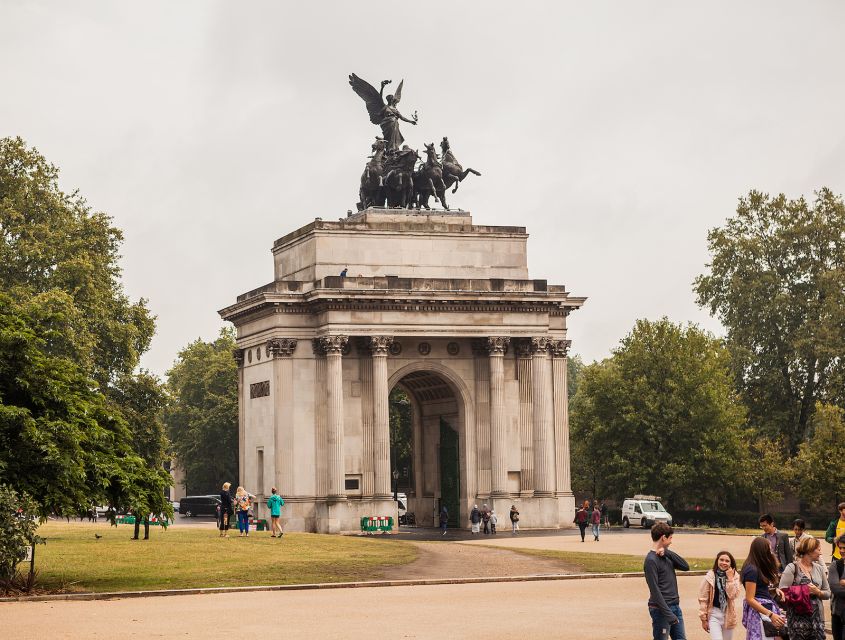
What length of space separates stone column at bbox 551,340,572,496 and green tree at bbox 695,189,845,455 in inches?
1039

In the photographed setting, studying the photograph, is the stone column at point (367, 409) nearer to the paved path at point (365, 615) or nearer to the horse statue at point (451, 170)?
the horse statue at point (451, 170)

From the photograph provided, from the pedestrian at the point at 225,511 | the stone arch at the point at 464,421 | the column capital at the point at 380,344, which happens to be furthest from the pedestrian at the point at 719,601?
the stone arch at the point at 464,421

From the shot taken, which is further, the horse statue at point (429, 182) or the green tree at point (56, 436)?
the horse statue at point (429, 182)

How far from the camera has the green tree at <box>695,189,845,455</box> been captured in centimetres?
9588

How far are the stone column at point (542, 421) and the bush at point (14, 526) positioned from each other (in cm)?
4174

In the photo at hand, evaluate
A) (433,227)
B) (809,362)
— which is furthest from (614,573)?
(809,362)

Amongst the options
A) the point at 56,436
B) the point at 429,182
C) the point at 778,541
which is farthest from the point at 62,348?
the point at 778,541

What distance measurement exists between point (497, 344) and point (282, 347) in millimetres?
10395

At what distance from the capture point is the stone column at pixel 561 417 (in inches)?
2874

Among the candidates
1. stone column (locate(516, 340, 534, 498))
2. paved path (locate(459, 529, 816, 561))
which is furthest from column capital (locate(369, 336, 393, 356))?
paved path (locate(459, 529, 816, 561))

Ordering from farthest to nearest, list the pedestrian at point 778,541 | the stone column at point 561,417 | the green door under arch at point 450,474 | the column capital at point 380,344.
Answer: the green door under arch at point 450,474 < the stone column at point 561,417 < the column capital at point 380,344 < the pedestrian at point 778,541

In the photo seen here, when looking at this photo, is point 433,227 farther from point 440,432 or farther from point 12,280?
point 12,280

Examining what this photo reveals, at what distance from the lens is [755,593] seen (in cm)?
2017

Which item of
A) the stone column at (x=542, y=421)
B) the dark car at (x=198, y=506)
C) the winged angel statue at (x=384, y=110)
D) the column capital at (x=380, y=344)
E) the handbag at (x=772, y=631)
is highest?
the winged angel statue at (x=384, y=110)
